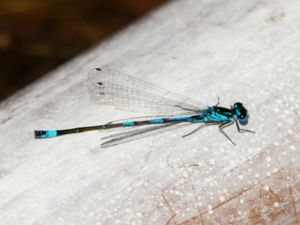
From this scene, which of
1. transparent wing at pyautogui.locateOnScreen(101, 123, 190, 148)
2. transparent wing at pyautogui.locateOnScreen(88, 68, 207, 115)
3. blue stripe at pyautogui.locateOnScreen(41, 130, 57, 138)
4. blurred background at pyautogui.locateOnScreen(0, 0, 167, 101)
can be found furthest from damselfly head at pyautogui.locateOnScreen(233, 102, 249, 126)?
blurred background at pyautogui.locateOnScreen(0, 0, 167, 101)

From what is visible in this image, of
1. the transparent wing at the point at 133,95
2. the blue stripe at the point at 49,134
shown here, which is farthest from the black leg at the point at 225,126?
the blue stripe at the point at 49,134

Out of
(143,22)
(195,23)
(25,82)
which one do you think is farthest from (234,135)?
(25,82)

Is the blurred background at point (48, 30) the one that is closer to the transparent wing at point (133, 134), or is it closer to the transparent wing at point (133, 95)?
the transparent wing at point (133, 95)

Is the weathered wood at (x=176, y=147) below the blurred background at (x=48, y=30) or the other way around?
below

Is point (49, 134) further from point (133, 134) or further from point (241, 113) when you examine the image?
point (241, 113)

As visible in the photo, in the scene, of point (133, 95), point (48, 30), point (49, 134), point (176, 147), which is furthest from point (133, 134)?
point (48, 30)

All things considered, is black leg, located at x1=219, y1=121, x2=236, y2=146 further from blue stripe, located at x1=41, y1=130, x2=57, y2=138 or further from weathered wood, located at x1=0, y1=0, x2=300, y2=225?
blue stripe, located at x1=41, y1=130, x2=57, y2=138
